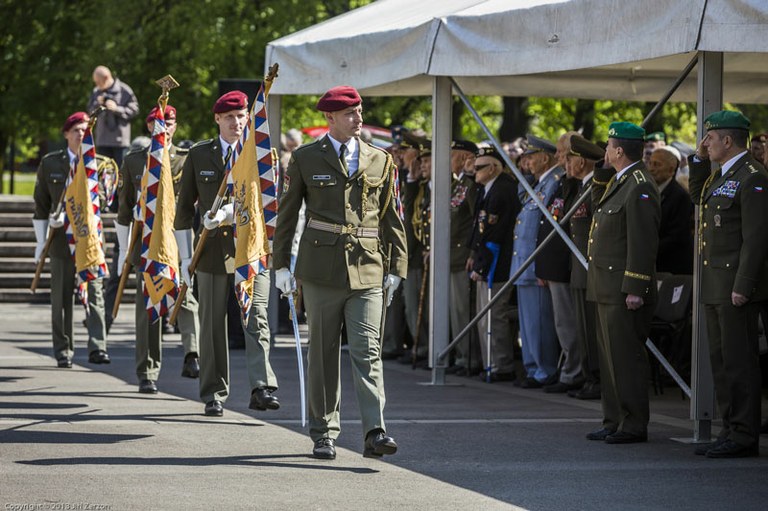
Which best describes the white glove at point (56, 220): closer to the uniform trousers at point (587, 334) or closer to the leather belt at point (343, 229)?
the uniform trousers at point (587, 334)

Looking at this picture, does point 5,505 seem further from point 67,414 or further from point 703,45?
point 703,45

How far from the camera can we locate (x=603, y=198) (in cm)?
974

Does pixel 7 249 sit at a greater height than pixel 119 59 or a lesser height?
lesser

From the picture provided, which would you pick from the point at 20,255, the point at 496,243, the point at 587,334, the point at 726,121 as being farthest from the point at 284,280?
the point at 20,255

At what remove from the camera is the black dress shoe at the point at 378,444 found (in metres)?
8.45

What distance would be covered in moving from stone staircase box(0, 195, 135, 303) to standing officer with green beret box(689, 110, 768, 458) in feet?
45.2

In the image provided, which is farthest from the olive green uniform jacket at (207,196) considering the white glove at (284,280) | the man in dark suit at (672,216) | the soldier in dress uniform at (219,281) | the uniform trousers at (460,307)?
the man in dark suit at (672,216)

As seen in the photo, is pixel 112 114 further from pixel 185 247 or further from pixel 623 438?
pixel 623 438

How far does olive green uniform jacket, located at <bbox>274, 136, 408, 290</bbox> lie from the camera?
8.67 meters

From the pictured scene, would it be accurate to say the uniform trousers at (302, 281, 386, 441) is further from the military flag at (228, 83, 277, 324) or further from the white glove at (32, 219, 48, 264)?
the white glove at (32, 219, 48, 264)

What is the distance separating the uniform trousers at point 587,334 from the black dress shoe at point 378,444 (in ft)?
12.2

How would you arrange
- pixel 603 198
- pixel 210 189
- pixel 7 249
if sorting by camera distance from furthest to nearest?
pixel 7 249, pixel 210 189, pixel 603 198

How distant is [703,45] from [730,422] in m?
2.27

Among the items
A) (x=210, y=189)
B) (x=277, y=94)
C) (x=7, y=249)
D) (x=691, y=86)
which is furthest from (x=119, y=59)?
(x=210, y=189)
